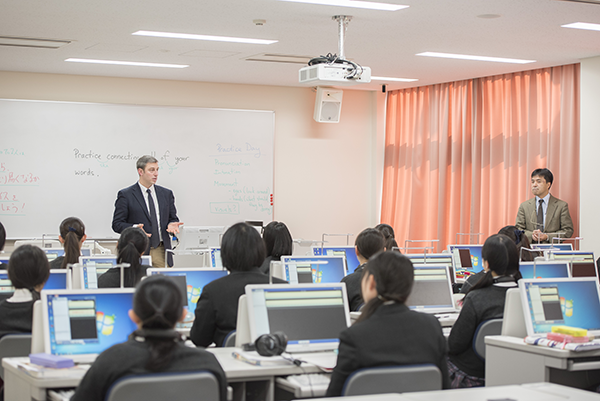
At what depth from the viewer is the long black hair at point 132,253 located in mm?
4066

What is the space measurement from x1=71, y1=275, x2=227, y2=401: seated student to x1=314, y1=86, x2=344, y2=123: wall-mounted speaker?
7.77 meters

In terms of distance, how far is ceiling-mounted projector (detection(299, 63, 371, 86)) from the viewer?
19.3 feet

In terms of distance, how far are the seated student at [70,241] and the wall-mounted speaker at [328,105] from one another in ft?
16.8

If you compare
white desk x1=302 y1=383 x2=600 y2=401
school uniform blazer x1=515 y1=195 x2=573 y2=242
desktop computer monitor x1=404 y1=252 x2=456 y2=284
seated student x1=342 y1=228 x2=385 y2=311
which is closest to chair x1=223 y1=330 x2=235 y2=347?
white desk x1=302 y1=383 x2=600 y2=401

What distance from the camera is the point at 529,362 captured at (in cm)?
328

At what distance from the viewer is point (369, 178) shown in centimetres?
1047

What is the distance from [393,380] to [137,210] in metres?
4.26

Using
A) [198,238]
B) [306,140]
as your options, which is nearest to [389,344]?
[198,238]

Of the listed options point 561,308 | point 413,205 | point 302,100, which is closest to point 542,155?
point 413,205

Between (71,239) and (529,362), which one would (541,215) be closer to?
(529,362)

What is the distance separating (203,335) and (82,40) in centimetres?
459

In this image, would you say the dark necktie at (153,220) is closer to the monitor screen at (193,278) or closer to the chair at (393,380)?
the monitor screen at (193,278)

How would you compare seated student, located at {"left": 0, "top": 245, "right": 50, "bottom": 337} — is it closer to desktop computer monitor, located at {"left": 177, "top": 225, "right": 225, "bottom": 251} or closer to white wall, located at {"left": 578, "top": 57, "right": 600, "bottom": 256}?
desktop computer monitor, located at {"left": 177, "top": 225, "right": 225, "bottom": 251}

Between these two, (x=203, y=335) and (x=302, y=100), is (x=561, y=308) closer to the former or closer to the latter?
(x=203, y=335)
